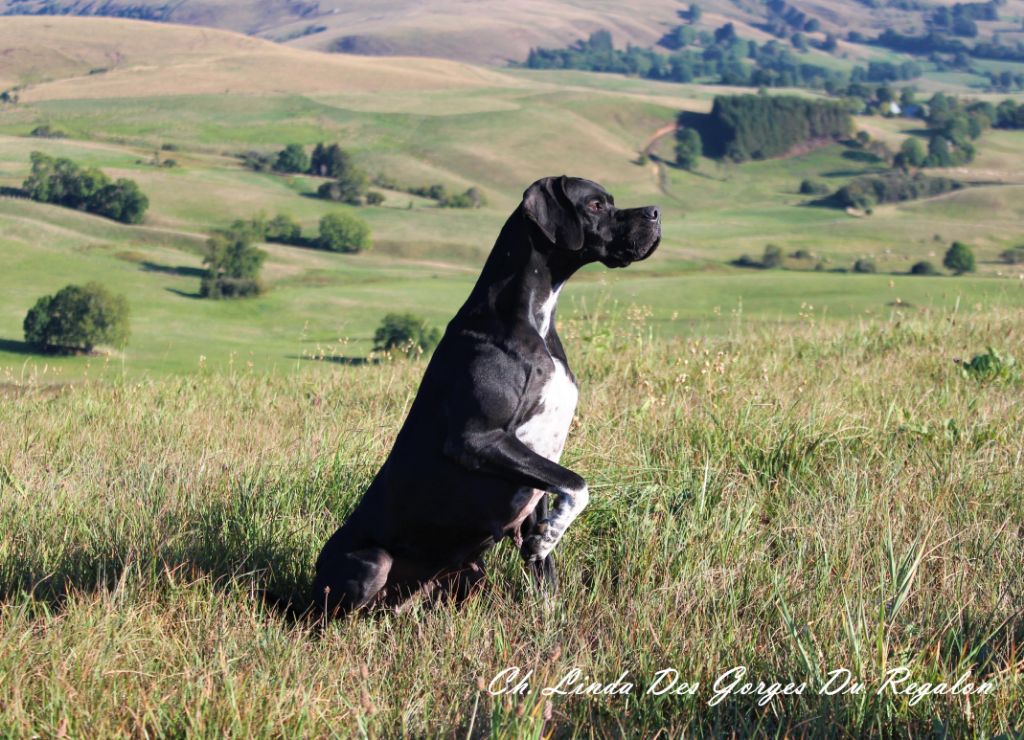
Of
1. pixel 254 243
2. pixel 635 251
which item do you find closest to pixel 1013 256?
pixel 254 243

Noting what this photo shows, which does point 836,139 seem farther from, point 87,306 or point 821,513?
point 821,513

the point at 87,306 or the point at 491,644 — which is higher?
the point at 491,644

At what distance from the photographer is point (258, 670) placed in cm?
325

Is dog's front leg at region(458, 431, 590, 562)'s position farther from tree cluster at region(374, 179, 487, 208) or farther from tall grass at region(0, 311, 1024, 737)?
tree cluster at region(374, 179, 487, 208)

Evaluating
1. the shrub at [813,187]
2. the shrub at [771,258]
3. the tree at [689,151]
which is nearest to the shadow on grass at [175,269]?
the shrub at [771,258]

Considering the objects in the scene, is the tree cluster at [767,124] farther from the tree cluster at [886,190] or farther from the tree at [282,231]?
the tree at [282,231]

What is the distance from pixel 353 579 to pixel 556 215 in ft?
4.98

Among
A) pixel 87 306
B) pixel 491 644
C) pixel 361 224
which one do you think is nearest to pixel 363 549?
pixel 491 644

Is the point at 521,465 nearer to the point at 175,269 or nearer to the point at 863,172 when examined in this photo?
the point at 175,269

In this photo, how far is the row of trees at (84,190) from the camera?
95.0 metres

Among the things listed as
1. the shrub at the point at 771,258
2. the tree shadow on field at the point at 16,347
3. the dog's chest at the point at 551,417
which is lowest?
the tree shadow on field at the point at 16,347

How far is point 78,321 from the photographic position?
57.1 meters

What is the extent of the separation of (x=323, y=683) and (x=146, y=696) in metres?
0.54

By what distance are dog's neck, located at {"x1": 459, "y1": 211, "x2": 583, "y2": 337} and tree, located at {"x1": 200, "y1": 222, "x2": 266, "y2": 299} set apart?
242 ft
